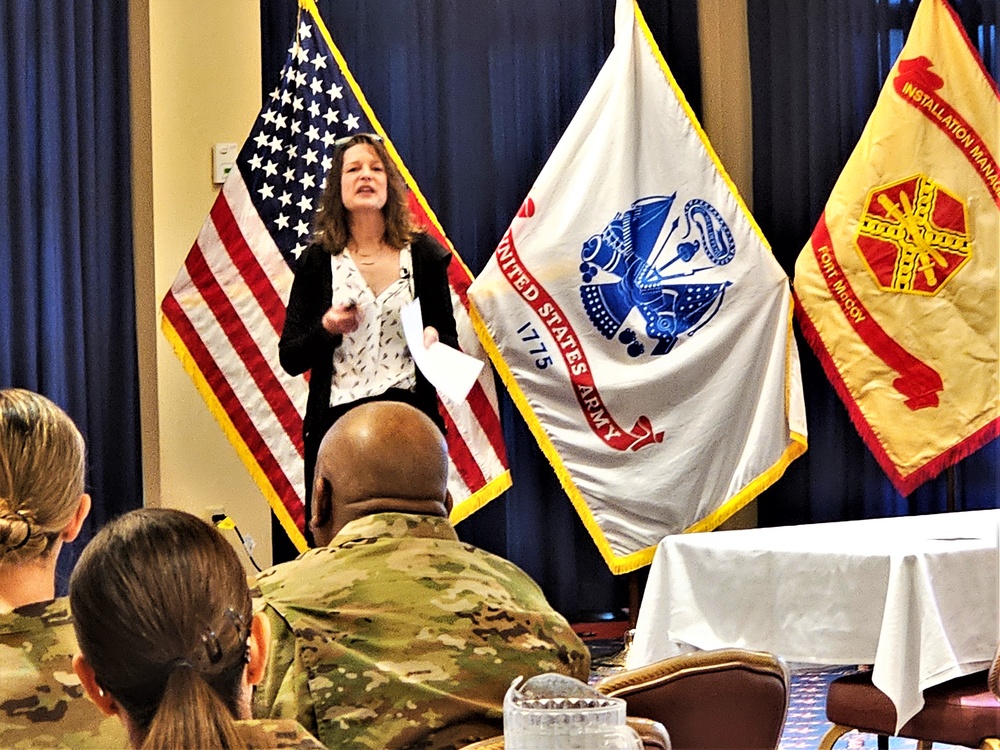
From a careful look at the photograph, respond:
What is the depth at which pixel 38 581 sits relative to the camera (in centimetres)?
169

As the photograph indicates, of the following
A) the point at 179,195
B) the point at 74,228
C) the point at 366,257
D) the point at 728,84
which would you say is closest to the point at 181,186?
the point at 179,195

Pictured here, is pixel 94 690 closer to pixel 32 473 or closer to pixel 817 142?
pixel 32 473

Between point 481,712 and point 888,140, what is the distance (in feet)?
13.0

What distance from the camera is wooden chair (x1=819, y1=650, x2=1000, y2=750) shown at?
2.96 meters

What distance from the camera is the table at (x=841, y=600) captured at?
306cm

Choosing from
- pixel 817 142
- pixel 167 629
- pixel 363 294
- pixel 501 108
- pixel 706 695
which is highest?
pixel 501 108

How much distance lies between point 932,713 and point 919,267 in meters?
2.45

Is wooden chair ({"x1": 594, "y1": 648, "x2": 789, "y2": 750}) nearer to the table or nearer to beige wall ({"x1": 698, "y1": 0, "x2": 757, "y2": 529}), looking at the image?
the table

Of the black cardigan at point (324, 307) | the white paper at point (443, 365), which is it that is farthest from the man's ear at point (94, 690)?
the black cardigan at point (324, 307)

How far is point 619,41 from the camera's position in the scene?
535 centimetres

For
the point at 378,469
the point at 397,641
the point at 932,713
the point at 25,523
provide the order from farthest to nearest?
the point at 932,713, the point at 378,469, the point at 397,641, the point at 25,523

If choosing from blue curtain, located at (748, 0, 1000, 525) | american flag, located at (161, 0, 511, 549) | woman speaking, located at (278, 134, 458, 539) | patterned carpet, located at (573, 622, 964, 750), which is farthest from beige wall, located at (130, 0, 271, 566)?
blue curtain, located at (748, 0, 1000, 525)

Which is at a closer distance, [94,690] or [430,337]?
[94,690]

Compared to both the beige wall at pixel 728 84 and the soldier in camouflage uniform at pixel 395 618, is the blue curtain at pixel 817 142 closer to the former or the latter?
the beige wall at pixel 728 84
